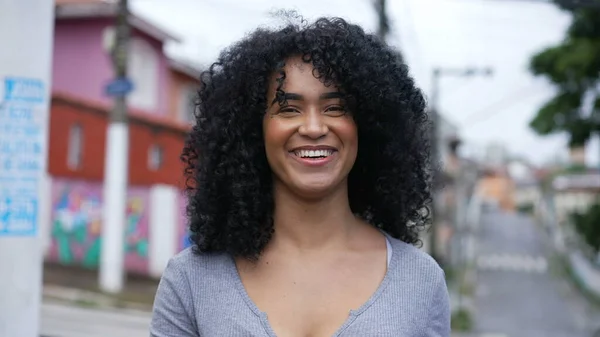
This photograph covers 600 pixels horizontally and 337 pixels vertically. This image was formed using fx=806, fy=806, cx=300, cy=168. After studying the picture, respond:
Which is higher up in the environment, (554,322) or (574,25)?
(574,25)

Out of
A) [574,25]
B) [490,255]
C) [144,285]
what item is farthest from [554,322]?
[490,255]

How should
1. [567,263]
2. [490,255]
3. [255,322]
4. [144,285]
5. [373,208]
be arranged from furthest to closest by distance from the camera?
[490,255] < [567,263] < [144,285] < [373,208] < [255,322]

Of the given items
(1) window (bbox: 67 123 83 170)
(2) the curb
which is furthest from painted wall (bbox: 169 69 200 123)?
(2) the curb

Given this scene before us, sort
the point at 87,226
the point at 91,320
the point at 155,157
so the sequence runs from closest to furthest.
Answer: the point at 91,320 → the point at 87,226 → the point at 155,157

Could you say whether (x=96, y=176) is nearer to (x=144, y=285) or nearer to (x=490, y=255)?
(x=144, y=285)

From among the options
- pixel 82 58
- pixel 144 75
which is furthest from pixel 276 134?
pixel 144 75

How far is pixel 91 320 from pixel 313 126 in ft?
33.6

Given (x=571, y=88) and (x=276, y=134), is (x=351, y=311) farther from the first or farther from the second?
(x=571, y=88)

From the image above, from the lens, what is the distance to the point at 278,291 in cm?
194

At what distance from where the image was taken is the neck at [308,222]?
204cm

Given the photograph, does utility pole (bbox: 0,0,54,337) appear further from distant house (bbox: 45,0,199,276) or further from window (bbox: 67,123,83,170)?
window (bbox: 67,123,83,170)

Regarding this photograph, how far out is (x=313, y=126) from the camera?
193 cm

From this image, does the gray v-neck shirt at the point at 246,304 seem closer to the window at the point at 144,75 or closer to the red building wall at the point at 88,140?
the red building wall at the point at 88,140

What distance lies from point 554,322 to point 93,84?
60.2 feet
